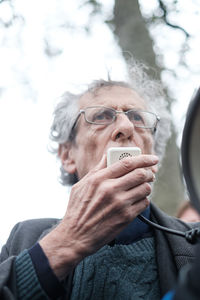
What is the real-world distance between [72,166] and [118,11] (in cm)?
271

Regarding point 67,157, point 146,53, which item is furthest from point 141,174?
point 146,53

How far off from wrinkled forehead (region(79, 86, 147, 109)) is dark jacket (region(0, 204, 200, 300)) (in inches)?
22.3

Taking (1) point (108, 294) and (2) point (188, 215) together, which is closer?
(1) point (108, 294)

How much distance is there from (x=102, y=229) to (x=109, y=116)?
789mm

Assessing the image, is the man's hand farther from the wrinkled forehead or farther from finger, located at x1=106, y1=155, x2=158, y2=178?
the wrinkled forehead

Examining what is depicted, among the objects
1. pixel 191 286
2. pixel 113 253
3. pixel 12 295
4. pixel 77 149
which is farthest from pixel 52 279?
pixel 77 149

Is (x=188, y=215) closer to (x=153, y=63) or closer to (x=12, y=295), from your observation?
(x=153, y=63)

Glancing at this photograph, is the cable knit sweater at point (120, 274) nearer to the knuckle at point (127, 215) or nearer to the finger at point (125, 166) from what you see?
the knuckle at point (127, 215)

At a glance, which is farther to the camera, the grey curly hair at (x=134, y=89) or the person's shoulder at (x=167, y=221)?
the grey curly hair at (x=134, y=89)

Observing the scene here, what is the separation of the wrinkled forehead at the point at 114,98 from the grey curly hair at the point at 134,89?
40 mm

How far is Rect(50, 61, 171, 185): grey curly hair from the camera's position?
6.82 ft

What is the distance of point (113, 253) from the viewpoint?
1.49 metres

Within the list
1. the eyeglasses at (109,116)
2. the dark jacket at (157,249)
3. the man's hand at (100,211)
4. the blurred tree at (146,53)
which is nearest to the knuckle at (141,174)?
the man's hand at (100,211)

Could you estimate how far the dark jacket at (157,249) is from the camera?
3.69ft
